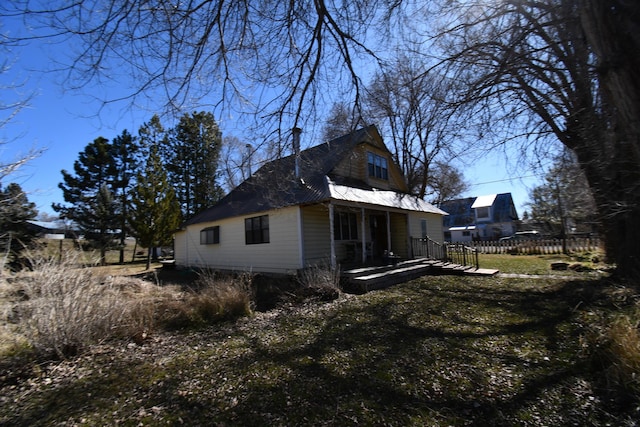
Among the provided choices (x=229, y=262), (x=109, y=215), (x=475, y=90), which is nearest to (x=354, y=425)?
(x=475, y=90)

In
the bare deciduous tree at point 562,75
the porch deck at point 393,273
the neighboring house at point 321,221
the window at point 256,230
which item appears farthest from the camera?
the window at point 256,230

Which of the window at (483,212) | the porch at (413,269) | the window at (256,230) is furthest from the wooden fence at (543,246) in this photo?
the window at (483,212)

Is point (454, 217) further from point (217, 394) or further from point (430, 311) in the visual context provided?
point (217, 394)

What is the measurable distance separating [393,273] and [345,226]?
3.72 meters

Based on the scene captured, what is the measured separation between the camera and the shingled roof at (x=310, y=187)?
548 cm

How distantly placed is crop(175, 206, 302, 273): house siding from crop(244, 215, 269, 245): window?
0.66ft

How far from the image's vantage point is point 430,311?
6961mm

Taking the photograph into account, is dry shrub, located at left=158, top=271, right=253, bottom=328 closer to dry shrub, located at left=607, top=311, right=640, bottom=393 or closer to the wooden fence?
dry shrub, located at left=607, top=311, right=640, bottom=393

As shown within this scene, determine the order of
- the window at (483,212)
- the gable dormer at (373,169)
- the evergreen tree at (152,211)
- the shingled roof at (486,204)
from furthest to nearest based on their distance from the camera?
the window at (483,212), the shingled roof at (486,204), the evergreen tree at (152,211), the gable dormer at (373,169)

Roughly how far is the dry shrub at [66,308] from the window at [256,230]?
292 inches

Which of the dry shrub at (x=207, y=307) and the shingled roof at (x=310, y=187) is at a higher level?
the shingled roof at (x=310, y=187)

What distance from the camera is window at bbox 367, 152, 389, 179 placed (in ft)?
50.5

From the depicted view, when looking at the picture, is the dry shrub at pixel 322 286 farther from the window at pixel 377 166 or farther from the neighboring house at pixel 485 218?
the neighboring house at pixel 485 218

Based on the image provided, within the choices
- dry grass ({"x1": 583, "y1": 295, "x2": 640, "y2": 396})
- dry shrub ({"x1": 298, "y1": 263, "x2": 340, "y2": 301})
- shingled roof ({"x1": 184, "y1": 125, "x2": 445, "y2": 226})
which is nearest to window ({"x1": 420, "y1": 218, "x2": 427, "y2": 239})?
shingled roof ({"x1": 184, "y1": 125, "x2": 445, "y2": 226})
